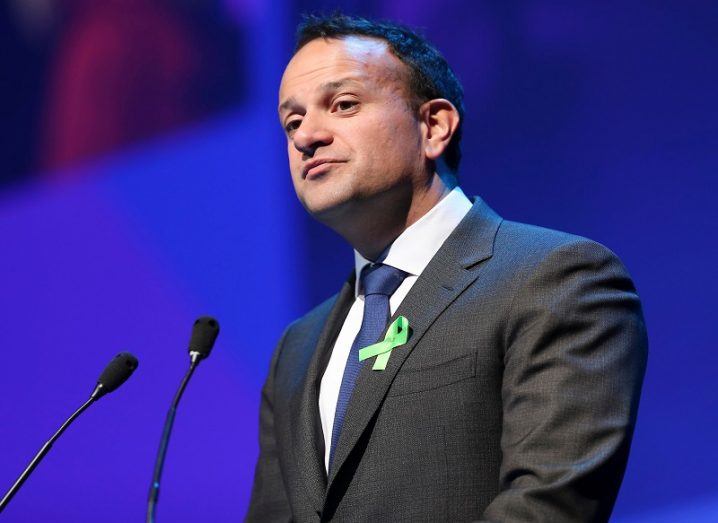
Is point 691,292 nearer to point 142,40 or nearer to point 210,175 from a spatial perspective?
point 210,175

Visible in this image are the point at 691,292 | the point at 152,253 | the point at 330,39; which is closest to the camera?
the point at 330,39

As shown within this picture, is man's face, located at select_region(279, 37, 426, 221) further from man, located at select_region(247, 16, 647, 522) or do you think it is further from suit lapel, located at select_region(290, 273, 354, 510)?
suit lapel, located at select_region(290, 273, 354, 510)

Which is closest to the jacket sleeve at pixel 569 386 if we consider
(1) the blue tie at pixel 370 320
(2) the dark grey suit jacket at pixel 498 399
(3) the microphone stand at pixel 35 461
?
(2) the dark grey suit jacket at pixel 498 399

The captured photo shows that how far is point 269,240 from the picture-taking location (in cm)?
297

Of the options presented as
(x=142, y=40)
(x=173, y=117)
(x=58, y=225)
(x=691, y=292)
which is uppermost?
(x=142, y=40)

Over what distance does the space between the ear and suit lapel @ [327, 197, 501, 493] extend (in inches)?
8.3

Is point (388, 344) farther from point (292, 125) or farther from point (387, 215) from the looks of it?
point (292, 125)

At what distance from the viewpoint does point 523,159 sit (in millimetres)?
2771

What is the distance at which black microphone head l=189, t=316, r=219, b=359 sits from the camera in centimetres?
190

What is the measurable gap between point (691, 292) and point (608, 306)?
0.88m

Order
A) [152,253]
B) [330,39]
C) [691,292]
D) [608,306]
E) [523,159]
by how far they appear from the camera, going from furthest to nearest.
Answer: [152,253], [523,159], [691,292], [330,39], [608,306]

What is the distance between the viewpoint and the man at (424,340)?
5.33ft

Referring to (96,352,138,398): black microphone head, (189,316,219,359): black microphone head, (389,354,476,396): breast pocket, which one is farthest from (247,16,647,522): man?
(96,352,138,398): black microphone head

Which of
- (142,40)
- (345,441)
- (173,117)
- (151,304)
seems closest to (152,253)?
(151,304)
